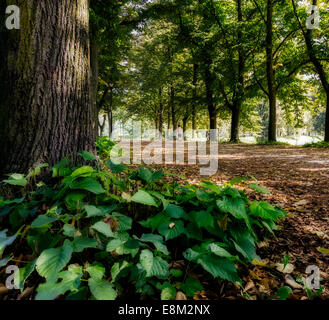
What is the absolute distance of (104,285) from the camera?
1206mm

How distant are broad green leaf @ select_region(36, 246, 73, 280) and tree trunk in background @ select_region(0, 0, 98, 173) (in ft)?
4.01

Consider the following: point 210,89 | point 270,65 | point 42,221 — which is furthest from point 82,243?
point 210,89

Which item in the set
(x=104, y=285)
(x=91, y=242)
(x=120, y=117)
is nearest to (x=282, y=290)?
(x=104, y=285)

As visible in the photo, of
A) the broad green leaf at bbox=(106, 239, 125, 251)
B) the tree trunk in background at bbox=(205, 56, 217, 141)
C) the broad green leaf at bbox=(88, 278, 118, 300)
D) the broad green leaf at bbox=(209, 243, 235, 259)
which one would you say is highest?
the tree trunk in background at bbox=(205, 56, 217, 141)

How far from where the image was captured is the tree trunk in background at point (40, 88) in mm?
2129

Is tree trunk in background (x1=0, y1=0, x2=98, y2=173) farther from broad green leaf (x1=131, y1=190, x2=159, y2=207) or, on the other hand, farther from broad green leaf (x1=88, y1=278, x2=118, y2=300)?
broad green leaf (x1=88, y1=278, x2=118, y2=300)

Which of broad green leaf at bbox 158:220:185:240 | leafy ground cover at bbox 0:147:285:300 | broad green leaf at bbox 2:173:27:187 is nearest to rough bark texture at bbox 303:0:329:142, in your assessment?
leafy ground cover at bbox 0:147:285:300

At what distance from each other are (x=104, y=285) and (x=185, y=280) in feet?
1.69

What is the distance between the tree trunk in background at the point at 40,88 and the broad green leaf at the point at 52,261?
122 centimetres

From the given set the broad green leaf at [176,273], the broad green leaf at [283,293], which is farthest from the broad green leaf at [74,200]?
the broad green leaf at [283,293]

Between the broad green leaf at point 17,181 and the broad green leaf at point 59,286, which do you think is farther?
the broad green leaf at point 17,181

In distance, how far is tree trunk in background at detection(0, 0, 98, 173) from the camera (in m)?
2.13

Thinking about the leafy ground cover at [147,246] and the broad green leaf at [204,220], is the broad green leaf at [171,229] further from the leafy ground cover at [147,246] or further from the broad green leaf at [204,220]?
the broad green leaf at [204,220]
